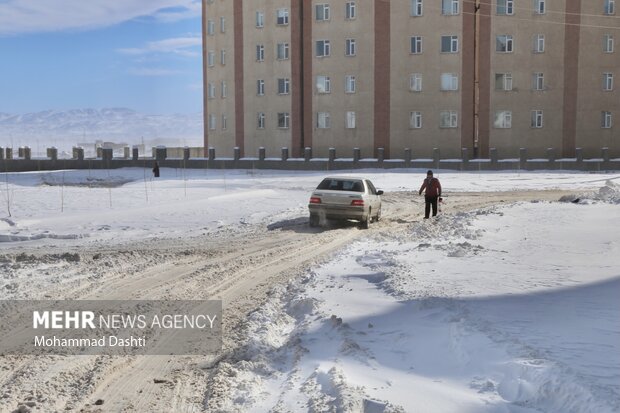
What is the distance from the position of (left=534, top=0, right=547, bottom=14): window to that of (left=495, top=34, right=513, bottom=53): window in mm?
2894

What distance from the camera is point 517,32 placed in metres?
52.2

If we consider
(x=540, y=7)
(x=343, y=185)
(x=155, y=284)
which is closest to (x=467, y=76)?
(x=540, y=7)

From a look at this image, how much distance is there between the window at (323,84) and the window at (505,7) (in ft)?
45.7

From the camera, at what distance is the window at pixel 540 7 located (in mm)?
52250

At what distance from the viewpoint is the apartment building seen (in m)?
52.0

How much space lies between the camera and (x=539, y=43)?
172ft

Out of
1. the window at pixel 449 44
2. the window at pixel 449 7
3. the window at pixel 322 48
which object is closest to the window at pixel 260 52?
the window at pixel 322 48

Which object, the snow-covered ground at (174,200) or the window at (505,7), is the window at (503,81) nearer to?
the window at (505,7)

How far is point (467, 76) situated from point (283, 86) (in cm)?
1471

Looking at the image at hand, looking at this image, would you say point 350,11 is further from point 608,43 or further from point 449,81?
point 608,43

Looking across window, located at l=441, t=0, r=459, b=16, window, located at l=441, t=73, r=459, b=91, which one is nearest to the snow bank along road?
window, located at l=441, t=73, r=459, b=91

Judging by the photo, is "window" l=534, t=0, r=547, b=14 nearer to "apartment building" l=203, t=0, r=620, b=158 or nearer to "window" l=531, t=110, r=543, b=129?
"apartment building" l=203, t=0, r=620, b=158

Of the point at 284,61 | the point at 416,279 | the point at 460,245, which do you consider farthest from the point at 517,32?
the point at 416,279

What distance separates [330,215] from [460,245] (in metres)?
6.17
